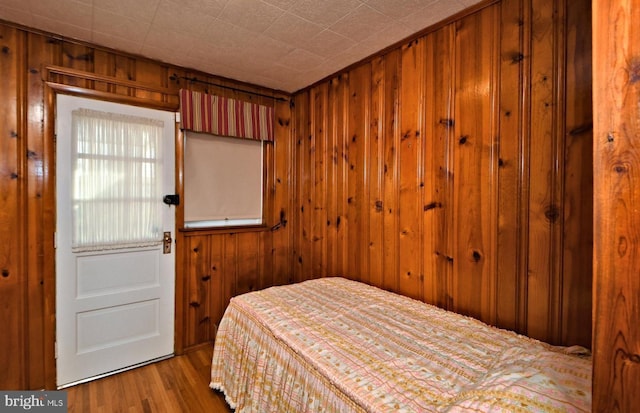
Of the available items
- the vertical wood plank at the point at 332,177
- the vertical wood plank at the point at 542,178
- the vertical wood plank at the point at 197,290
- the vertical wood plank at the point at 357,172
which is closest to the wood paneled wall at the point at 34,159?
the vertical wood plank at the point at 197,290

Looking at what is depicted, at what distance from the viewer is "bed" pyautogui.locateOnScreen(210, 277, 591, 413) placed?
0.99 m

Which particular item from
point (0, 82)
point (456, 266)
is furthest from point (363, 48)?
point (0, 82)

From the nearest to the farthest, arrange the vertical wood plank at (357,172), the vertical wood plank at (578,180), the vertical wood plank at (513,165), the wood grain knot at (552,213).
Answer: the vertical wood plank at (578,180) → the wood grain knot at (552,213) → the vertical wood plank at (513,165) → the vertical wood plank at (357,172)

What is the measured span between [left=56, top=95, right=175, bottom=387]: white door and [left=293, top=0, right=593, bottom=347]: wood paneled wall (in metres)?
1.54

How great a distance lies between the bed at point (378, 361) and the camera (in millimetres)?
989

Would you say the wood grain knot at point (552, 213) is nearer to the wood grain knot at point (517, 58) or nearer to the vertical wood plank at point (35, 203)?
the wood grain knot at point (517, 58)

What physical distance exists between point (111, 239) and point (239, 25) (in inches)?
69.8

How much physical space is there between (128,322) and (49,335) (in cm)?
46

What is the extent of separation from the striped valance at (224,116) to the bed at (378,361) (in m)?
1.49

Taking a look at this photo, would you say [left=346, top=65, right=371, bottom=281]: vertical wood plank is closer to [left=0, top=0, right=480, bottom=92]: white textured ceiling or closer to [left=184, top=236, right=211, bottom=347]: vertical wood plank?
[left=0, top=0, right=480, bottom=92]: white textured ceiling

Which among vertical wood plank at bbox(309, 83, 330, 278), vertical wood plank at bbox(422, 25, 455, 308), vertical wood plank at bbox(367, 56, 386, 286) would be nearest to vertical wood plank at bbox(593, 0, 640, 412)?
vertical wood plank at bbox(422, 25, 455, 308)

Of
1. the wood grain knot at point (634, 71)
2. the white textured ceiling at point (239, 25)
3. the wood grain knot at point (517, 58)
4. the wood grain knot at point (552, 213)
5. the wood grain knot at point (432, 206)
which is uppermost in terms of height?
the white textured ceiling at point (239, 25)

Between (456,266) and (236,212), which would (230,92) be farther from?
(456,266)

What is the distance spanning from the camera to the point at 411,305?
1.84 m
